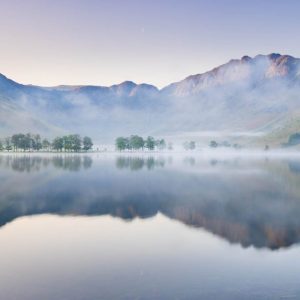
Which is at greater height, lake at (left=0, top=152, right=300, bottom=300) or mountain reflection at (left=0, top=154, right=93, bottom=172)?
mountain reflection at (left=0, top=154, right=93, bottom=172)

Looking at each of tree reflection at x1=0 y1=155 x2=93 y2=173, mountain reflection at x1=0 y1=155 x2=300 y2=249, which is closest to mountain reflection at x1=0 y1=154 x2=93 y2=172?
tree reflection at x1=0 y1=155 x2=93 y2=173

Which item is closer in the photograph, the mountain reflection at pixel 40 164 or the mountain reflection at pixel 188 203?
the mountain reflection at pixel 188 203

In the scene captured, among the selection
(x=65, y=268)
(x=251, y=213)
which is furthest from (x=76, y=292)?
(x=251, y=213)

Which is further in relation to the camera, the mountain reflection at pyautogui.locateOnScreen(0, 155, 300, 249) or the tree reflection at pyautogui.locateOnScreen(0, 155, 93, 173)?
the tree reflection at pyautogui.locateOnScreen(0, 155, 93, 173)

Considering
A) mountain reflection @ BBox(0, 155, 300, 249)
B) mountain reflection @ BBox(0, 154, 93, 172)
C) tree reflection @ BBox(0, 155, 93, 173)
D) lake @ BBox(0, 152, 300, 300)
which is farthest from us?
mountain reflection @ BBox(0, 154, 93, 172)

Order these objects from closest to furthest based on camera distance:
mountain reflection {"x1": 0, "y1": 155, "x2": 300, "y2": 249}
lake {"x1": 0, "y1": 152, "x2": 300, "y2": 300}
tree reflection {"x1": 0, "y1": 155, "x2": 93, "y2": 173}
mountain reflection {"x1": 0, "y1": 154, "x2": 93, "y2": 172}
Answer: lake {"x1": 0, "y1": 152, "x2": 300, "y2": 300}
mountain reflection {"x1": 0, "y1": 155, "x2": 300, "y2": 249}
tree reflection {"x1": 0, "y1": 155, "x2": 93, "y2": 173}
mountain reflection {"x1": 0, "y1": 154, "x2": 93, "y2": 172}

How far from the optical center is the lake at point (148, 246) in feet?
59.4

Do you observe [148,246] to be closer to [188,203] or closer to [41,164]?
[188,203]

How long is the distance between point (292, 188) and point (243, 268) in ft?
138

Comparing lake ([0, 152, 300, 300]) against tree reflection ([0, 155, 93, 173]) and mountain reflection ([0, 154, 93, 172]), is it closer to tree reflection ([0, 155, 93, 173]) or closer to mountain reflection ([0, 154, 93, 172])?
tree reflection ([0, 155, 93, 173])

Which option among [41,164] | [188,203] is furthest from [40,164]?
[188,203]

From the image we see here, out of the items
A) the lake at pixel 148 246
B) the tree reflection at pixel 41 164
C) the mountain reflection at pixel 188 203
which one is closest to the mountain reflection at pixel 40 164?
the tree reflection at pixel 41 164

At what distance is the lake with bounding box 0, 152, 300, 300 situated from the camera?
18.1 meters

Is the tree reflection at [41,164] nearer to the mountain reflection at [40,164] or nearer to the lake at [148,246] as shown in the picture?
the mountain reflection at [40,164]
